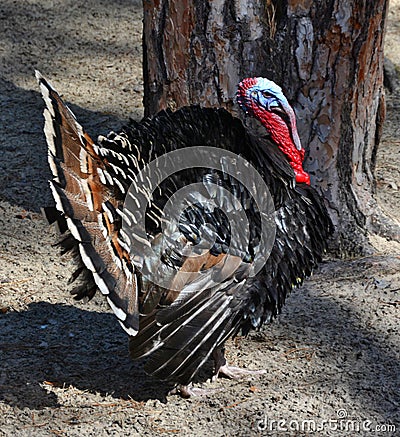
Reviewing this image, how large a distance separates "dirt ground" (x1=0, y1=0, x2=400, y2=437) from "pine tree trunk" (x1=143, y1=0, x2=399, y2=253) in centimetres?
84

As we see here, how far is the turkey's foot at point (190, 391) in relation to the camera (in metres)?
4.15

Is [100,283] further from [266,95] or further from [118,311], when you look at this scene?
[266,95]

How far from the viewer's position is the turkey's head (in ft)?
14.1

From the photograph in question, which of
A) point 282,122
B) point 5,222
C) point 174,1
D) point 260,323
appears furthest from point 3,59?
point 260,323

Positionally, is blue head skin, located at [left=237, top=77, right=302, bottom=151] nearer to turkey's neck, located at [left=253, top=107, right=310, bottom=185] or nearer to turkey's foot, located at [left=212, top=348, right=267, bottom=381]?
turkey's neck, located at [left=253, top=107, right=310, bottom=185]

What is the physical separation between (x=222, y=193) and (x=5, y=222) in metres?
2.38

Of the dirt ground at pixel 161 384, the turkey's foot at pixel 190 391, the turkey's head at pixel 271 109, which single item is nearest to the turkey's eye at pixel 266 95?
the turkey's head at pixel 271 109

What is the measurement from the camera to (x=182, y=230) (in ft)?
12.5

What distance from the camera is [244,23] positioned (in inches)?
189

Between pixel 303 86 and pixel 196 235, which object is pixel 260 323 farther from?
pixel 303 86

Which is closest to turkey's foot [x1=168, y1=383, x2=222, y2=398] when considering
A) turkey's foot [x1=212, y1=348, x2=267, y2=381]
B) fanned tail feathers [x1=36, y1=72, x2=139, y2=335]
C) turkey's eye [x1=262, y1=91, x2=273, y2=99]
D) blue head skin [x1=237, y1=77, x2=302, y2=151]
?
turkey's foot [x1=212, y1=348, x2=267, y2=381]

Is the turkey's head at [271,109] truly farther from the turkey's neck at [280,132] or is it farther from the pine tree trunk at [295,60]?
the pine tree trunk at [295,60]

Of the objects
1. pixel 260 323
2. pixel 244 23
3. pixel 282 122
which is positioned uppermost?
pixel 244 23

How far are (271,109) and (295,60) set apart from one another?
762 mm
